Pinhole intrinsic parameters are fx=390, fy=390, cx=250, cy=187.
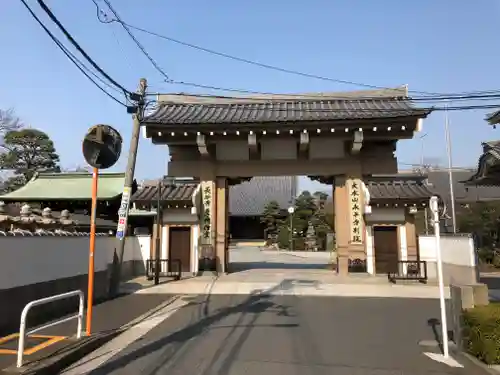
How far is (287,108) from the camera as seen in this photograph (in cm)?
1761

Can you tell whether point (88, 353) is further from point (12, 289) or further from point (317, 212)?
point (317, 212)

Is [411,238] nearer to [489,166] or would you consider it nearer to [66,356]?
[489,166]

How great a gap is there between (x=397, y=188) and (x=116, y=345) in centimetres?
1388

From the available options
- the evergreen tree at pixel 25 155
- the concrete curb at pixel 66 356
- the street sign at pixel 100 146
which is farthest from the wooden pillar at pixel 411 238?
the evergreen tree at pixel 25 155

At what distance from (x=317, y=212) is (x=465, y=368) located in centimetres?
3865

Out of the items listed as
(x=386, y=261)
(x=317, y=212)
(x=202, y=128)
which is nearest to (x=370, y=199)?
(x=386, y=261)

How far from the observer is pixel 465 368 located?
5348 mm

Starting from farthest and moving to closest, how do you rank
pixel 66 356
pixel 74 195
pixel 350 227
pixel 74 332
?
pixel 74 195 → pixel 350 227 → pixel 74 332 → pixel 66 356

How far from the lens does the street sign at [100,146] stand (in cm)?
708

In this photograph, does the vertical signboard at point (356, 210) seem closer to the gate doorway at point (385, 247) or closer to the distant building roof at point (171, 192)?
the gate doorway at point (385, 247)

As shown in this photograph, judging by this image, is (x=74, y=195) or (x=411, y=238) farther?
(x=74, y=195)

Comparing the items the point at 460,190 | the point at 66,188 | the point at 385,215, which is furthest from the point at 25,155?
the point at 460,190

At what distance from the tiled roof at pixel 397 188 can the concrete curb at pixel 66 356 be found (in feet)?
40.2

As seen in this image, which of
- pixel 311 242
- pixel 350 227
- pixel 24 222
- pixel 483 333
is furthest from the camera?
pixel 311 242
